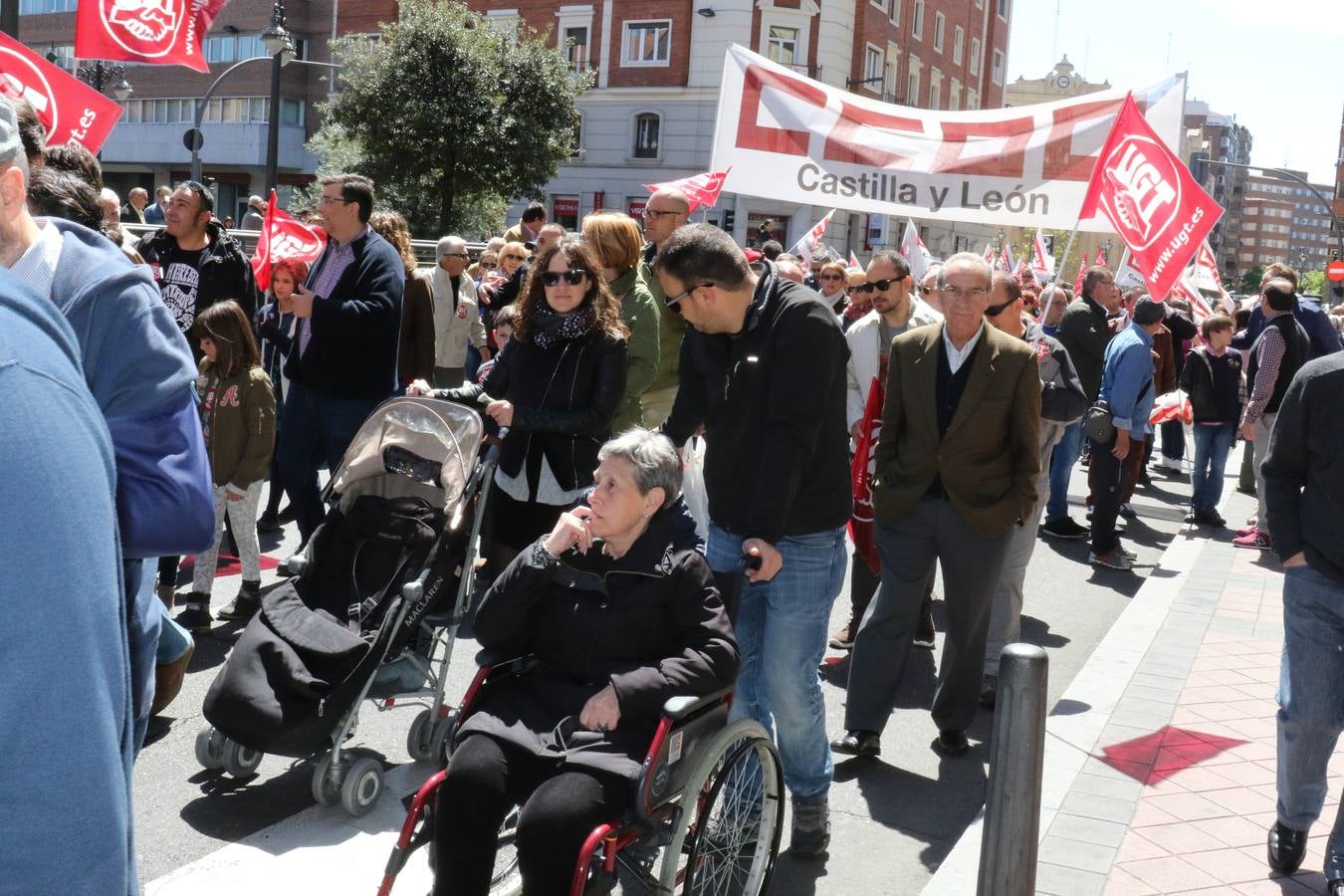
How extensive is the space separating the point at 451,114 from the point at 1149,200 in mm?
27985

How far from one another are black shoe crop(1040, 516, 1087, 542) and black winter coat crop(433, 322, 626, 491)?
623 centimetres

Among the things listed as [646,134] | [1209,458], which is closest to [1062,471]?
[1209,458]

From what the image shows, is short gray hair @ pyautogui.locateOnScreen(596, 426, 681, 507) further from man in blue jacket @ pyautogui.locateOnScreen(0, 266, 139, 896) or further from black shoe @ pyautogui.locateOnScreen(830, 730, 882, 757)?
man in blue jacket @ pyautogui.locateOnScreen(0, 266, 139, 896)

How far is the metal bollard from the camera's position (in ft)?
9.35

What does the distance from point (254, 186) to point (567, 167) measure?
1580cm

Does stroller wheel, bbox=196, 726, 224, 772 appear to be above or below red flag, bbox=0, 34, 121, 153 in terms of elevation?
below

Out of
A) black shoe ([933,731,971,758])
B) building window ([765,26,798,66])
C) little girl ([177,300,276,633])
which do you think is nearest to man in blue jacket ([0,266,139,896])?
black shoe ([933,731,971,758])

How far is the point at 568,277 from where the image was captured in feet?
17.9

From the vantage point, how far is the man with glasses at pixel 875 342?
6.75 meters

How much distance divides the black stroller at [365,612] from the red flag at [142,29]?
3515mm

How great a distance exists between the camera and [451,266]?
11.2 metres

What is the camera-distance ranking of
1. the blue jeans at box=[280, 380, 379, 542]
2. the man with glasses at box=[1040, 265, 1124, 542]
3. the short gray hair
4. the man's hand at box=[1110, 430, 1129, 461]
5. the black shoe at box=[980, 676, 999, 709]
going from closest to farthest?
the short gray hair < the black shoe at box=[980, 676, 999, 709] < the blue jeans at box=[280, 380, 379, 542] < the man's hand at box=[1110, 430, 1129, 461] < the man with glasses at box=[1040, 265, 1124, 542]

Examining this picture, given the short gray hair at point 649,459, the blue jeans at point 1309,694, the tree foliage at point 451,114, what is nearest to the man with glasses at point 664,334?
the short gray hair at point 649,459

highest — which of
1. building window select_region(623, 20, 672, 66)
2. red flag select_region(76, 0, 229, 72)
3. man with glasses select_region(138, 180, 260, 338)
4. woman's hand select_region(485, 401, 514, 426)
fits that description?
building window select_region(623, 20, 672, 66)
